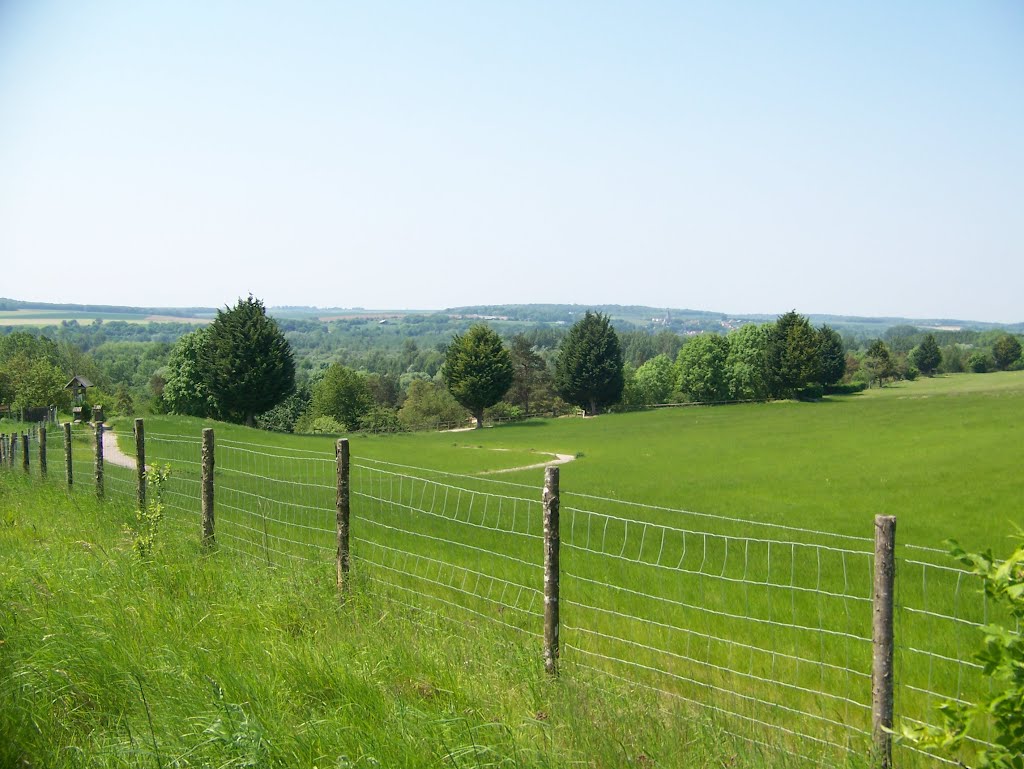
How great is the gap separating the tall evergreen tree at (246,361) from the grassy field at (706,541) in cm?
1472

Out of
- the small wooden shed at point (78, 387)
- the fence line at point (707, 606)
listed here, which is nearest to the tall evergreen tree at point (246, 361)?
the small wooden shed at point (78, 387)

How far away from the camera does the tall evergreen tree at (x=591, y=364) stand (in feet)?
298

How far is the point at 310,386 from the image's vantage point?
422ft

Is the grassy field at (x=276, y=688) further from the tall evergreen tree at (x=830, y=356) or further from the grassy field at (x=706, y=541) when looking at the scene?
the tall evergreen tree at (x=830, y=356)

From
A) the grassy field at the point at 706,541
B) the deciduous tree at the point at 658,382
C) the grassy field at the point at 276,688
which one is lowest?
the deciduous tree at the point at 658,382

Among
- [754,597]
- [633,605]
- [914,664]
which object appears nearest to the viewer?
[914,664]

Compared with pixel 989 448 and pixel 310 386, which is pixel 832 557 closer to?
pixel 989 448

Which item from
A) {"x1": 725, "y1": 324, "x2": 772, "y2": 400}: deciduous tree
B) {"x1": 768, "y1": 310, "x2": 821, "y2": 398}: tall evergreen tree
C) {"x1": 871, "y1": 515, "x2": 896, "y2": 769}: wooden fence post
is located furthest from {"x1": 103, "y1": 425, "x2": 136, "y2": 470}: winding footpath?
{"x1": 725, "y1": 324, "x2": 772, "y2": 400}: deciduous tree

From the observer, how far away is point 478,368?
3191 inches

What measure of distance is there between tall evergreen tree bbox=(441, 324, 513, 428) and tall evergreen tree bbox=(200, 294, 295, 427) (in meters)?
18.8

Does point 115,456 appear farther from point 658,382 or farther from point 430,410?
point 658,382

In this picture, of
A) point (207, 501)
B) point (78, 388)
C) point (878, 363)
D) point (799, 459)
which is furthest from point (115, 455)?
point (878, 363)

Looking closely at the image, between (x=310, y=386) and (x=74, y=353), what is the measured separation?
35.6m

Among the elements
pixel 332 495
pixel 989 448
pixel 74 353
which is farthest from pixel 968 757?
pixel 74 353
